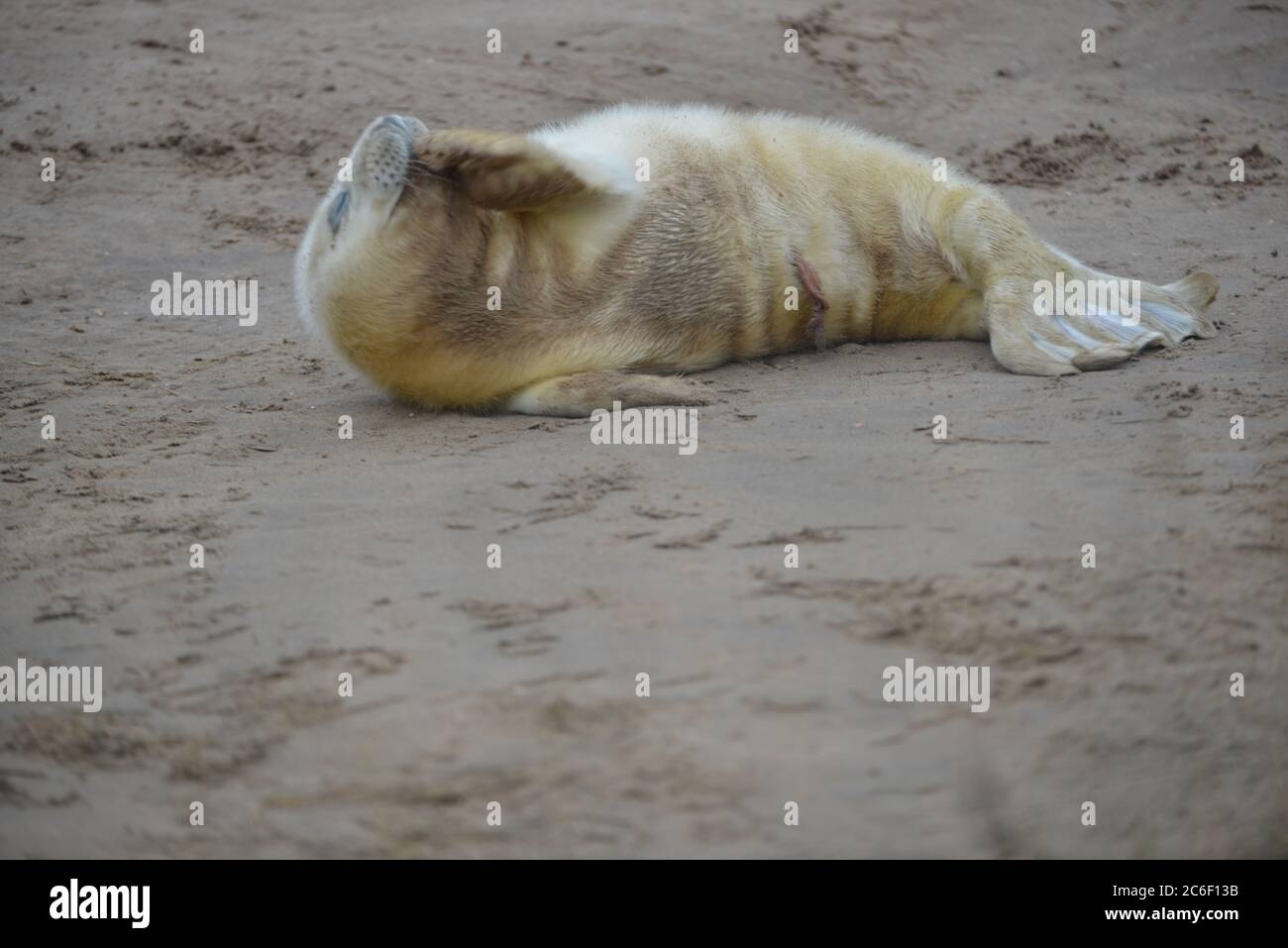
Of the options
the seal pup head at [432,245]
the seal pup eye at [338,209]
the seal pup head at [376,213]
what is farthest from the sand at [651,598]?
the seal pup eye at [338,209]

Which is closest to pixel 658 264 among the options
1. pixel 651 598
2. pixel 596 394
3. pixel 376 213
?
pixel 596 394

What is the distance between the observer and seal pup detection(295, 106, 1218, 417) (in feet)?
14.2

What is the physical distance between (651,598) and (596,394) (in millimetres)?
1512

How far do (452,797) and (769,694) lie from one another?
615 millimetres

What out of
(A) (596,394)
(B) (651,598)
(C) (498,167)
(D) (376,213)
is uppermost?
(C) (498,167)

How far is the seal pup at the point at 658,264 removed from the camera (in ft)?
14.2

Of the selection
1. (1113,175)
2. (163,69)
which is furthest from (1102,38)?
(163,69)

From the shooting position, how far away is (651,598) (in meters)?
2.93

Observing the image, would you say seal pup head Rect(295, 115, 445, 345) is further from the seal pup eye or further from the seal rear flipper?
the seal rear flipper

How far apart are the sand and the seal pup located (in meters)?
0.16

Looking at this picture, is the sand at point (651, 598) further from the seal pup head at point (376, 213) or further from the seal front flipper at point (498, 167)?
the seal front flipper at point (498, 167)

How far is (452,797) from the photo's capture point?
7.82 ft

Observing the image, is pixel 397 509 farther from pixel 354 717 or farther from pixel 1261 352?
pixel 1261 352

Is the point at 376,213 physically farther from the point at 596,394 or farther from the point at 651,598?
the point at 651,598
